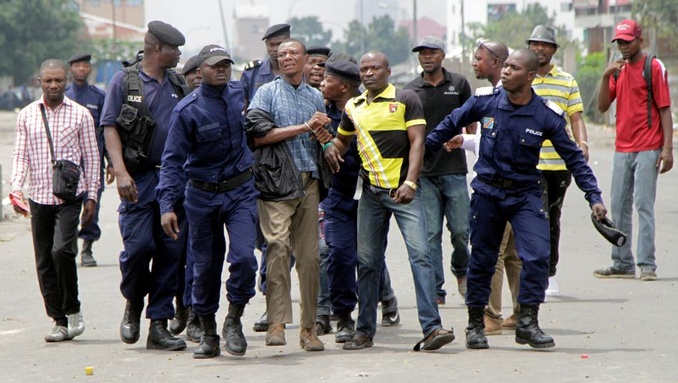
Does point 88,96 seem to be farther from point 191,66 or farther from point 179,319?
point 179,319

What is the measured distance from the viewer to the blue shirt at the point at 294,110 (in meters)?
8.27

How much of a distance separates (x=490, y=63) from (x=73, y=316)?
345 cm

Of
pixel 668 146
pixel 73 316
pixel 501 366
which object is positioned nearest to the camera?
pixel 501 366

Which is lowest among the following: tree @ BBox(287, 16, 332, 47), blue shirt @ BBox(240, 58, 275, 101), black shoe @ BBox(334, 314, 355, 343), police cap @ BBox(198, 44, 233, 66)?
tree @ BBox(287, 16, 332, 47)

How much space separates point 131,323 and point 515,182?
8.83ft

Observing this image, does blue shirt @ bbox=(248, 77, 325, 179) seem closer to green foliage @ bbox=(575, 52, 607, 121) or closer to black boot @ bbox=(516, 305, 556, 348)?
black boot @ bbox=(516, 305, 556, 348)

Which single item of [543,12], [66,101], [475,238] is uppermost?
[66,101]

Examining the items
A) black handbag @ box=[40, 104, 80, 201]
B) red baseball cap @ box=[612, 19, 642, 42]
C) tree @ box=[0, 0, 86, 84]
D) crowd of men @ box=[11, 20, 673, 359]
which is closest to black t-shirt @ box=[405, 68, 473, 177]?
crowd of men @ box=[11, 20, 673, 359]

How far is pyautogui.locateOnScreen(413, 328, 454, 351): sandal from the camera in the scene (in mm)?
7914

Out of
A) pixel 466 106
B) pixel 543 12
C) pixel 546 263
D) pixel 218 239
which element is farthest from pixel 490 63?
pixel 543 12

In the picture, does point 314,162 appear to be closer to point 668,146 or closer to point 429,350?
point 429,350

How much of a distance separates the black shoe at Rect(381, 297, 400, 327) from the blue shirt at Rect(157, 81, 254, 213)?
174 cm

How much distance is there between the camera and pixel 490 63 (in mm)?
9367

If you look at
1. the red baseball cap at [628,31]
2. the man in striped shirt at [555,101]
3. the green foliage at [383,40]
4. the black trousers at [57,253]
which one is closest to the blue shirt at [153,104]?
the black trousers at [57,253]
